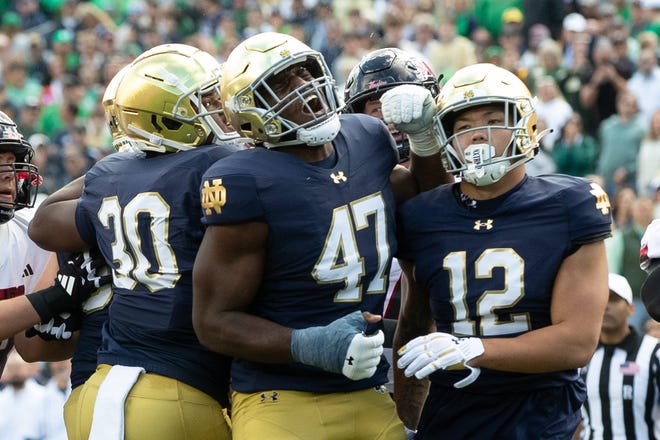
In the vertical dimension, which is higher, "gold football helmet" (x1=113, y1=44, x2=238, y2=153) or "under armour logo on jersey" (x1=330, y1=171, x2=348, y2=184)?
"gold football helmet" (x1=113, y1=44, x2=238, y2=153)

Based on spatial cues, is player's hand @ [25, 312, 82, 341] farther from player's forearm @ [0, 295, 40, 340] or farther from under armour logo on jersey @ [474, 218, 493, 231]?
under armour logo on jersey @ [474, 218, 493, 231]

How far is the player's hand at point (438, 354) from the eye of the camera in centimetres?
340

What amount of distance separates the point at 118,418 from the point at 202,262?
2.15 ft

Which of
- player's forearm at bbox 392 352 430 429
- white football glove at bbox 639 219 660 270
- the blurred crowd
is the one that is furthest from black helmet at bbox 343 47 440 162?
the blurred crowd

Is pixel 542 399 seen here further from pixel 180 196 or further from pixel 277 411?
pixel 180 196

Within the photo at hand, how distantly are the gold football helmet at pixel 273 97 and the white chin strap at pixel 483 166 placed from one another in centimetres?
45

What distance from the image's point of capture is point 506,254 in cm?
362

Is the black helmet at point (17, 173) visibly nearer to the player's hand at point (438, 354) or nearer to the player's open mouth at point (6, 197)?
the player's open mouth at point (6, 197)

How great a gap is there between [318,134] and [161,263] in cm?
74

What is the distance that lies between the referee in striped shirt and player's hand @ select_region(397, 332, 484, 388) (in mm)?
2934

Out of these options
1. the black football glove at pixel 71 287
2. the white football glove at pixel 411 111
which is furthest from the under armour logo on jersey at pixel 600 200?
the black football glove at pixel 71 287

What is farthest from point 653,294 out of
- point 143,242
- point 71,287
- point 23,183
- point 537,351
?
point 23,183

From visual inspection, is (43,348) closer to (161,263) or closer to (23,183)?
(23,183)

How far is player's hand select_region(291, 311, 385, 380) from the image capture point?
11.0 ft
